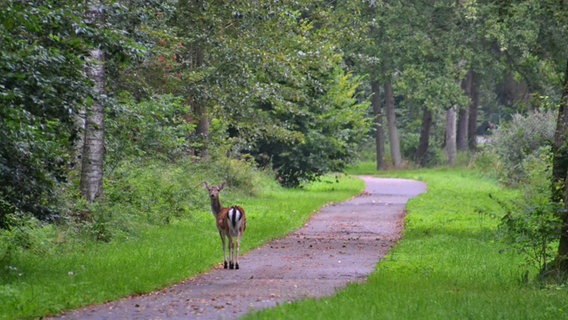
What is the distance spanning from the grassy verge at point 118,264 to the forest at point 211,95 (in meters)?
0.55

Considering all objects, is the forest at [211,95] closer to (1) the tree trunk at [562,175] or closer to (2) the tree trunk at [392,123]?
(1) the tree trunk at [562,175]

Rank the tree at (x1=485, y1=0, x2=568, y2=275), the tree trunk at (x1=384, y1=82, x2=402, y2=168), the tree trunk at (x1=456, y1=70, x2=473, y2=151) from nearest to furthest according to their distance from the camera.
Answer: the tree at (x1=485, y1=0, x2=568, y2=275), the tree trunk at (x1=384, y1=82, x2=402, y2=168), the tree trunk at (x1=456, y1=70, x2=473, y2=151)

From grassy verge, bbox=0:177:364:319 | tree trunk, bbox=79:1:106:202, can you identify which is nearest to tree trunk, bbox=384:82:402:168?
grassy verge, bbox=0:177:364:319

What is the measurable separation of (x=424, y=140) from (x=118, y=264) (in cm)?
5265

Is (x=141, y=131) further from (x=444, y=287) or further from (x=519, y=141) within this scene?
(x=519, y=141)

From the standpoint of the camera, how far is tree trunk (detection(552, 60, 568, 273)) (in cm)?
1398

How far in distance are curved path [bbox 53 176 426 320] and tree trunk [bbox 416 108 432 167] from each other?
129 ft

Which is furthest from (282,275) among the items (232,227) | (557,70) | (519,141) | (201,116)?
(519,141)

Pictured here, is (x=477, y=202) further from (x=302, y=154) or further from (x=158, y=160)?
(x=158, y=160)

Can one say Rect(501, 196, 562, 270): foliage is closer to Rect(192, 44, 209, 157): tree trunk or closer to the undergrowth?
the undergrowth

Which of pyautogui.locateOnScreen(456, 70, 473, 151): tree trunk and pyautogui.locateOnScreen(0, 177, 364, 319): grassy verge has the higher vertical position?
pyautogui.locateOnScreen(456, 70, 473, 151): tree trunk

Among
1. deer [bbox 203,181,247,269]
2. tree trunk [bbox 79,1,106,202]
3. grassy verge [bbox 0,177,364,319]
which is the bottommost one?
grassy verge [bbox 0,177,364,319]

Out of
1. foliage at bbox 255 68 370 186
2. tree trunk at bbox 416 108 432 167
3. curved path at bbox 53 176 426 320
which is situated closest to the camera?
curved path at bbox 53 176 426 320

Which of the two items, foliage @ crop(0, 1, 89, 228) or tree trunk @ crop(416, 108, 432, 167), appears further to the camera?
tree trunk @ crop(416, 108, 432, 167)
